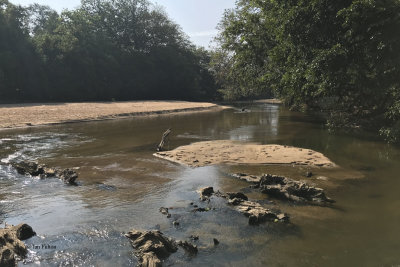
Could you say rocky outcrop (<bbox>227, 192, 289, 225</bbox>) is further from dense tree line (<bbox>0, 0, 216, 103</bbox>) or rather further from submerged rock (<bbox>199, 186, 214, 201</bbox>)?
dense tree line (<bbox>0, 0, 216, 103</bbox>)

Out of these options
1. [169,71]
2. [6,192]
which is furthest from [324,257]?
[169,71]

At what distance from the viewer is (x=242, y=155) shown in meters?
16.3

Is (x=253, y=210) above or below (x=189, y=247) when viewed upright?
above

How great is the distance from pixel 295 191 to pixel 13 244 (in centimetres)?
750

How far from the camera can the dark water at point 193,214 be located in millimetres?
6867

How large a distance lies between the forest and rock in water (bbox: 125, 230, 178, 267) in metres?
10.7

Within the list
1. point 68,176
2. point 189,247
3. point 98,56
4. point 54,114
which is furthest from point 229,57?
point 189,247

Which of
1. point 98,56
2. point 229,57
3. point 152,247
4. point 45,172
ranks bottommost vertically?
point 152,247

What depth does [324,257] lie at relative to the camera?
22.2 ft

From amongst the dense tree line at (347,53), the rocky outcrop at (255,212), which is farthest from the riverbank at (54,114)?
the rocky outcrop at (255,212)

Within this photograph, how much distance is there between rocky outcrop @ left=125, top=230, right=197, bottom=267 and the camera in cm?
652

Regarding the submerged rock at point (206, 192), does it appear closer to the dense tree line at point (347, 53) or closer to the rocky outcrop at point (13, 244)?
the rocky outcrop at point (13, 244)

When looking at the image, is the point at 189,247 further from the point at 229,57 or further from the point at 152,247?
the point at 229,57

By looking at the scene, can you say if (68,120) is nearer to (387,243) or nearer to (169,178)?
(169,178)
